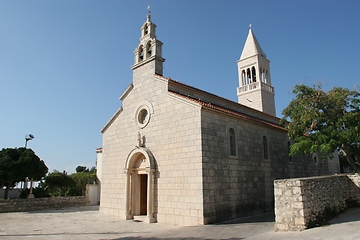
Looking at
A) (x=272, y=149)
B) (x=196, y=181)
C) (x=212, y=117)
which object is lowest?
(x=196, y=181)

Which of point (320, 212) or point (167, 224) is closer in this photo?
point (320, 212)

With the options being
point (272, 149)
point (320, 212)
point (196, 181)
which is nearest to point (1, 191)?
point (196, 181)

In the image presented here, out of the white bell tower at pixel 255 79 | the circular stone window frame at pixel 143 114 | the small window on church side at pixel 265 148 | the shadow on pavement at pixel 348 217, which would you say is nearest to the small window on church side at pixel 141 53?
the circular stone window frame at pixel 143 114

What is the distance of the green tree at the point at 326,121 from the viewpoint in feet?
42.4

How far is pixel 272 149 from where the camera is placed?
56.2ft

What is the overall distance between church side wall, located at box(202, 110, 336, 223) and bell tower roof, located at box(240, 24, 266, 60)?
1264cm

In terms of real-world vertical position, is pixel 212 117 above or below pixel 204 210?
above

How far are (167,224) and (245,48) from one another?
2224 cm

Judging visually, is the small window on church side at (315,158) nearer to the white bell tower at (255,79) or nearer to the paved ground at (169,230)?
the white bell tower at (255,79)

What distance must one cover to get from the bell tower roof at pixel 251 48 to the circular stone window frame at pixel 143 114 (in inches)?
658

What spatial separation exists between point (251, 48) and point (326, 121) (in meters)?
16.7

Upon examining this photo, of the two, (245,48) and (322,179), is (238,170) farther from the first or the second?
(245,48)

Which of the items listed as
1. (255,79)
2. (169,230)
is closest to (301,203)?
(169,230)

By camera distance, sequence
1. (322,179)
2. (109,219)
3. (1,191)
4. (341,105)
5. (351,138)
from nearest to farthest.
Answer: (322,179)
(351,138)
(341,105)
(109,219)
(1,191)
